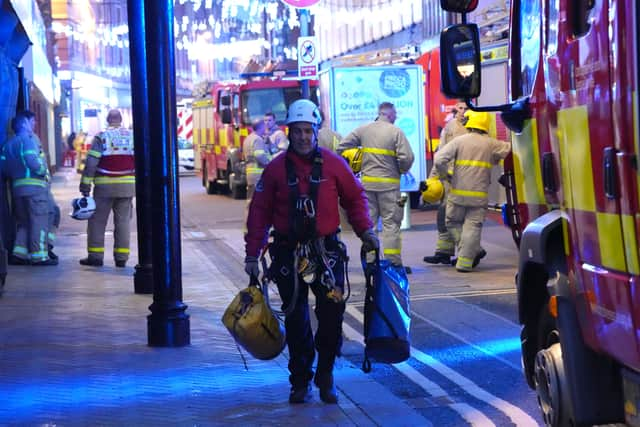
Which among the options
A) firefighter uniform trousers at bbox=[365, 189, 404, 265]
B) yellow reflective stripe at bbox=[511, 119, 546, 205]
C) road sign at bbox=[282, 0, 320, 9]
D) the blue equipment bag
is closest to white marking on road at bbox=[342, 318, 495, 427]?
the blue equipment bag

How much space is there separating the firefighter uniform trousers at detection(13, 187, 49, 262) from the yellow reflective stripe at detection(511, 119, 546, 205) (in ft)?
31.2

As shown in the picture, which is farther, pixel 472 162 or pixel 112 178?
pixel 112 178

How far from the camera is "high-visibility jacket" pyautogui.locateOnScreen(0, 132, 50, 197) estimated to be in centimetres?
1425

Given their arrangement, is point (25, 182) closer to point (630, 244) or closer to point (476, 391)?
point (476, 391)

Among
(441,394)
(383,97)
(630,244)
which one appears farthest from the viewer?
(383,97)

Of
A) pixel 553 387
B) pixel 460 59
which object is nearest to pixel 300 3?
pixel 460 59

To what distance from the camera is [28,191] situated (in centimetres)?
1442

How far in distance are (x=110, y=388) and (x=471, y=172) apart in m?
6.64

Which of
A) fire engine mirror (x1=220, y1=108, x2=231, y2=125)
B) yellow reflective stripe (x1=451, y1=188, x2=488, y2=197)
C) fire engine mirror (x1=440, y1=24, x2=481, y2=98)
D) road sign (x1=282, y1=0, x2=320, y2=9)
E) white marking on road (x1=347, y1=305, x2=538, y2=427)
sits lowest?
white marking on road (x1=347, y1=305, x2=538, y2=427)

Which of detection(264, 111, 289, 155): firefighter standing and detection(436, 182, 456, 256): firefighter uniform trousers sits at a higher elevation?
detection(264, 111, 289, 155): firefighter standing

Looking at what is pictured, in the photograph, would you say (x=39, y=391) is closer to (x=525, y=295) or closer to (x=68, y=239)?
(x=525, y=295)

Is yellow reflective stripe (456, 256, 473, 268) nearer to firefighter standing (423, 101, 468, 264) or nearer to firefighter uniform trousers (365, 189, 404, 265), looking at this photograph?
Result: firefighter standing (423, 101, 468, 264)

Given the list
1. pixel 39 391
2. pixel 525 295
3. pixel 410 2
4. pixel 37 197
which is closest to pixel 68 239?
pixel 37 197

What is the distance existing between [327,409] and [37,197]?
8274 mm
